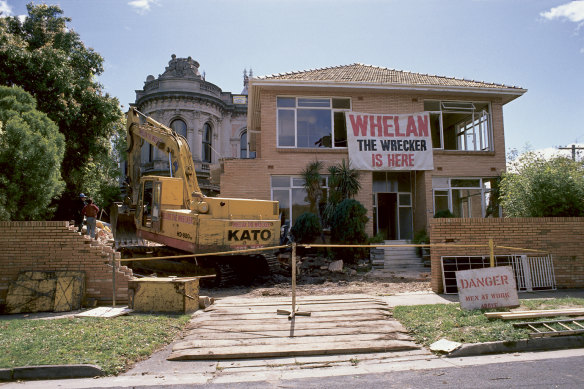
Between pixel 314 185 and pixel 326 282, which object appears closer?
pixel 326 282

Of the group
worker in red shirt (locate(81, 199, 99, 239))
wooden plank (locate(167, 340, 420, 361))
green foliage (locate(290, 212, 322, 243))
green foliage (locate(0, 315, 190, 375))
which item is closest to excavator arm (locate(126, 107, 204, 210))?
worker in red shirt (locate(81, 199, 99, 239))

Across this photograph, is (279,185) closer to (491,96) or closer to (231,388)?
(491,96)

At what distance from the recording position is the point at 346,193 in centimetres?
1708

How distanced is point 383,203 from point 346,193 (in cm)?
334

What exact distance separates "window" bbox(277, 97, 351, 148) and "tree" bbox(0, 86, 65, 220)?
9141 millimetres

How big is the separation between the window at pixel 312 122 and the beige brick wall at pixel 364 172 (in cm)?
33

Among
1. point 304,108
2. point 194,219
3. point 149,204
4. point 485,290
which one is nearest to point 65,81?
Result: point 149,204

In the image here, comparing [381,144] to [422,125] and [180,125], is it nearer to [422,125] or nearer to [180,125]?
[422,125]

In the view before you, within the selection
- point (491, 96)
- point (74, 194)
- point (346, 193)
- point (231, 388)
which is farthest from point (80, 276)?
point (491, 96)

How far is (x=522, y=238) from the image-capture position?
10.4m

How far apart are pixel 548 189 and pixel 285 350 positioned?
32.1ft

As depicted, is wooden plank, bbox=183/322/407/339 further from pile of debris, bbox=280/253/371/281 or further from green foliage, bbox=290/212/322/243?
green foliage, bbox=290/212/322/243

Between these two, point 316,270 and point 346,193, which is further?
point 346,193

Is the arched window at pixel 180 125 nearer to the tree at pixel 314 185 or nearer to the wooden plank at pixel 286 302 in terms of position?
the tree at pixel 314 185
